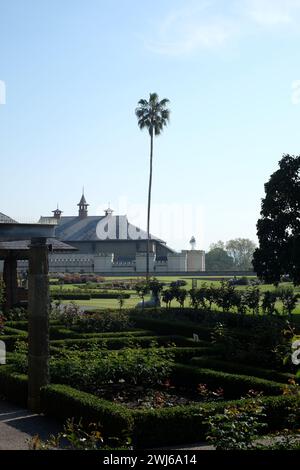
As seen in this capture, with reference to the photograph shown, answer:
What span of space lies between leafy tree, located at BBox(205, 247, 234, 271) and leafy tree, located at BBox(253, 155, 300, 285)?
9047 centimetres

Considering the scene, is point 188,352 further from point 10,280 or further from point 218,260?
point 218,260

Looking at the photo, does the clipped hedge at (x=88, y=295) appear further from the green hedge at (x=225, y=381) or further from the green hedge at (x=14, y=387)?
the green hedge at (x=14, y=387)

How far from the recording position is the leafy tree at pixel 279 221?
104 feet

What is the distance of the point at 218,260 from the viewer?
126938 millimetres

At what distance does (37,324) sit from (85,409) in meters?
2.09

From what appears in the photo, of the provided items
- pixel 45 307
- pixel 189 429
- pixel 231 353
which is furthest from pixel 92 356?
pixel 189 429

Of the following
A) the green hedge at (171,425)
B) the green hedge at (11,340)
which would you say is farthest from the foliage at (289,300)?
the green hedge at (171,425)

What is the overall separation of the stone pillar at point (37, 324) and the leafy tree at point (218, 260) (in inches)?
4411

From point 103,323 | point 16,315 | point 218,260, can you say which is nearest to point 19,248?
point 16,315

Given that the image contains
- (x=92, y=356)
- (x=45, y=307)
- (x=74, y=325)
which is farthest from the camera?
(x=74, y=325)

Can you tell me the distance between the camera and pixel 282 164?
32250 mm
